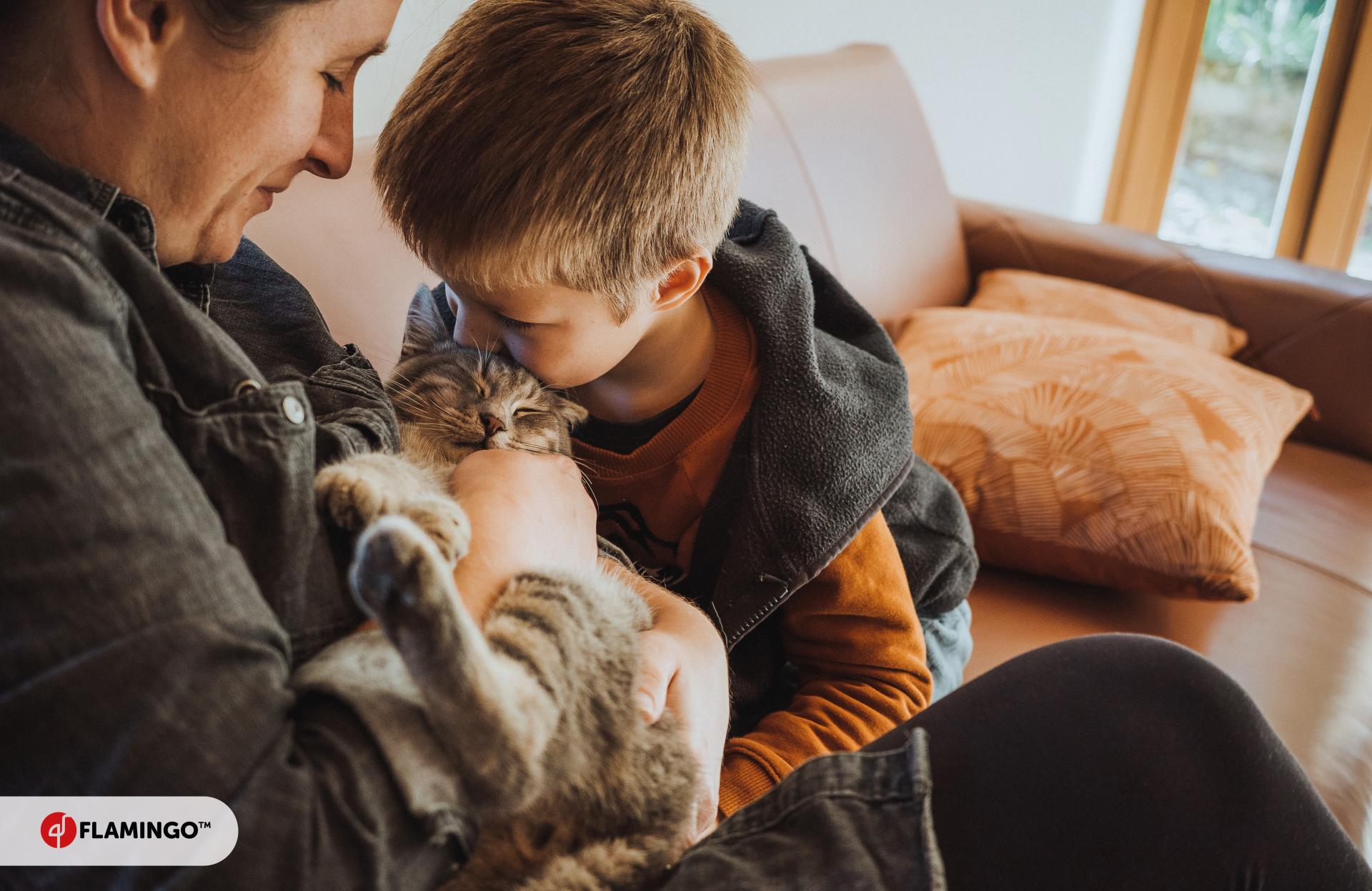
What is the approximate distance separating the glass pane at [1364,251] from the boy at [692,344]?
329 centimetres

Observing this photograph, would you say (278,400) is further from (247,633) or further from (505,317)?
(505,317)

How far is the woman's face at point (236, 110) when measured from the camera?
28.1 inches

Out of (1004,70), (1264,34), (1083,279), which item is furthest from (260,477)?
(1264,34)

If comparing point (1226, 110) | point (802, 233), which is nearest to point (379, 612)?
point (802, 233)

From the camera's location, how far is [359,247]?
1242 millimetres

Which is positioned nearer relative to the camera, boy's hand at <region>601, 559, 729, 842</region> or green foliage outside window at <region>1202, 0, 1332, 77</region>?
boy's hand at <region>601, 559, 729, 842</region>

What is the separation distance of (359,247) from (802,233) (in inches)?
36.3

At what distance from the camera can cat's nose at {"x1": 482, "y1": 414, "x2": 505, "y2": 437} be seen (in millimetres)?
1174

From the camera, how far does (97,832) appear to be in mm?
533

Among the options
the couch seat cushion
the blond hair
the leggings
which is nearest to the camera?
the leggings

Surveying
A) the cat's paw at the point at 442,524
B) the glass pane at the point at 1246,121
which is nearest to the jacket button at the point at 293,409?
the cat's paw at the point at 442,524

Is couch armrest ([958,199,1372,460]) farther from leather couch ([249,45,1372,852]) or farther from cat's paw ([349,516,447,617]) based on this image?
cat's paw ([349,516,447,617])

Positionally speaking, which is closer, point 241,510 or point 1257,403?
point 241,510

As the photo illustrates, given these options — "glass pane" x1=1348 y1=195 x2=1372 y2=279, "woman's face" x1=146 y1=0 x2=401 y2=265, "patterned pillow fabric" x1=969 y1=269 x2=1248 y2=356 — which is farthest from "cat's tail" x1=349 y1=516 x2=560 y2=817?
"glass pane" x1=1348 y1=195 x2=1372 y2=279
